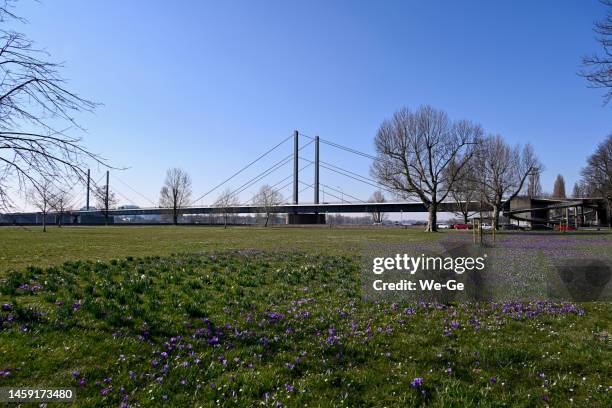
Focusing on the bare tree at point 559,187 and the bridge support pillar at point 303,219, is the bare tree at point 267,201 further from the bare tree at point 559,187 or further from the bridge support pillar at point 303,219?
the bare tree at point 559,187

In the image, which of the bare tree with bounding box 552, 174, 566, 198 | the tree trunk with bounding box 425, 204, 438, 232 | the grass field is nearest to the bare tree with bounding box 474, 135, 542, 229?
the tree trunk with bounding box 425, 204, 438, 232

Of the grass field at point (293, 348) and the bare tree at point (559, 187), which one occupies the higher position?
the bare tree at point (559, 187)

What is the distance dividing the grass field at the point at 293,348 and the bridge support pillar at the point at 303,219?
311ft

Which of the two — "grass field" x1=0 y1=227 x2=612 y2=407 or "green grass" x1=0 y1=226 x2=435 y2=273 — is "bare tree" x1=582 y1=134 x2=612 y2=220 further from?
"grass field" x1=0 y1=227 x2=612 y2=407

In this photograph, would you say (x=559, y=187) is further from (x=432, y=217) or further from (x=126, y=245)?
(x=126, y=245)

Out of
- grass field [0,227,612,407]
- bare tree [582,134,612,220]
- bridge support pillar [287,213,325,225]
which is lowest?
grass field [0,227,612,407]

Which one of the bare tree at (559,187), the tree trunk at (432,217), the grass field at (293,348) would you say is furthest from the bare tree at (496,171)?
the bare tree at (559,187)

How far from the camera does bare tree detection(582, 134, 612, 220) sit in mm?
54812

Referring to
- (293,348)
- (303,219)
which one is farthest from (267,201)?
(293,348)

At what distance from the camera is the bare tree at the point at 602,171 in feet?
180

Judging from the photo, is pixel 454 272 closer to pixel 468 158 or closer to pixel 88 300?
pixel 88 300

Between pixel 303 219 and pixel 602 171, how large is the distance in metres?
69.2

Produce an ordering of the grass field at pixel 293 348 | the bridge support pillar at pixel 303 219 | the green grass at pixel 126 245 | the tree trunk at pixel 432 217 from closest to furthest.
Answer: the grass field at pixel 293 348, the green grass at pixel 126 245, the tree trunk at pixel 432 217, the bridge support pillar at pixel 303 219

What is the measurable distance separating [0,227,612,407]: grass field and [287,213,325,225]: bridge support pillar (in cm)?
9483
